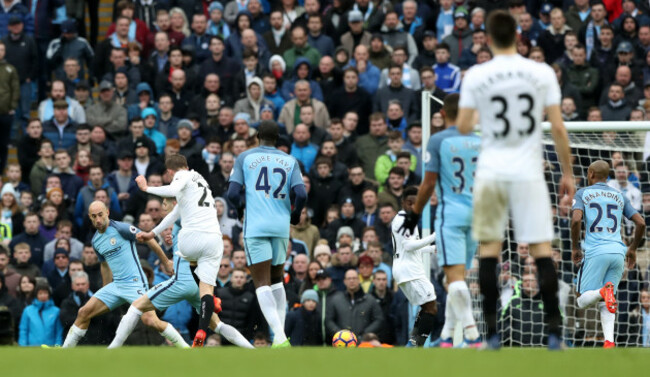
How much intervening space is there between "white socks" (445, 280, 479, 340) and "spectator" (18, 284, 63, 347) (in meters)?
8.58

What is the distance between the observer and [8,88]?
73.3 ft

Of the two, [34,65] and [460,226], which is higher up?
[34,65]

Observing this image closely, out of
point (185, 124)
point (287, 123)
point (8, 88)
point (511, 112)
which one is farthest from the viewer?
point (8, 88)

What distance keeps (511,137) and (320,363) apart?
2.29 m

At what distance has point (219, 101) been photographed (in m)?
21.8

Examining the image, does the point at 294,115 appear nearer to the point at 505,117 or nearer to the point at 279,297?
the point at 279,297

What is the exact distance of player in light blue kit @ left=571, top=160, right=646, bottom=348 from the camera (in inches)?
570

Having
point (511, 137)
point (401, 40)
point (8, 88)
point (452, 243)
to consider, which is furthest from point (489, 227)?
point (8, 88)

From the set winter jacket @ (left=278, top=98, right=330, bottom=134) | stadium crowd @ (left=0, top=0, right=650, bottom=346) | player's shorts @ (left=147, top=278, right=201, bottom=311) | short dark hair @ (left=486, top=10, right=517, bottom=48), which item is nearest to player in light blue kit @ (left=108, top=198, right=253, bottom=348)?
player's shorts @ (left=147, top=278, right=201, bottom=311)

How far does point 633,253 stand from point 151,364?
830 centimetres

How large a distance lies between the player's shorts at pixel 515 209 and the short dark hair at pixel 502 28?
1080 millimetres

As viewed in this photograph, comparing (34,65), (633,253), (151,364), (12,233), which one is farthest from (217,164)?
(151,364)

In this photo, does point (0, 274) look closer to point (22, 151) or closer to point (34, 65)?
point (22, 151)

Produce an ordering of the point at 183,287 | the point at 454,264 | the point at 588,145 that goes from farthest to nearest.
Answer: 1. the point at 588,145
2. the point at 183,287
3. the point at 454,264
